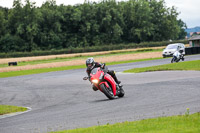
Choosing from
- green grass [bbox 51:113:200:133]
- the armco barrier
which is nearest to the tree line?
the armco barrier

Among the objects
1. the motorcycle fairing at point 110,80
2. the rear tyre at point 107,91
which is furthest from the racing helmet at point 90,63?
the rear tyre at point 107,91

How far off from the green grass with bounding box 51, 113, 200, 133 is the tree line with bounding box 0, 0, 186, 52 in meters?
94.1

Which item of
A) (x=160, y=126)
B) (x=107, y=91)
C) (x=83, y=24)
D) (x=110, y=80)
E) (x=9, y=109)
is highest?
(x=83, y=24)

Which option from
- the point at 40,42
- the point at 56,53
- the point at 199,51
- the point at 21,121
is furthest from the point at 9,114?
the point at 40,42

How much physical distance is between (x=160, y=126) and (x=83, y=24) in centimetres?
10899

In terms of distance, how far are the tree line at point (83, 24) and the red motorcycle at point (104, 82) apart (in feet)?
288

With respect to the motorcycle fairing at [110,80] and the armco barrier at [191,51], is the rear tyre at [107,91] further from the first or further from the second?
the armco barrier at [191,51]

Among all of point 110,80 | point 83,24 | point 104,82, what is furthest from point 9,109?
point 83,24

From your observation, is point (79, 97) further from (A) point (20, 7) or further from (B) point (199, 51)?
(A) point (20, 7)

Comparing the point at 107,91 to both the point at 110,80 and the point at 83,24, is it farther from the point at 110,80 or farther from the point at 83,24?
the point at 83,24

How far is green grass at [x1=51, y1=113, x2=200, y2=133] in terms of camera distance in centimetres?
691

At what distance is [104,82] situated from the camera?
1430cm

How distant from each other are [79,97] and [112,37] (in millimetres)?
100339

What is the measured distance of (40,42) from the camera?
10738 centimetres
